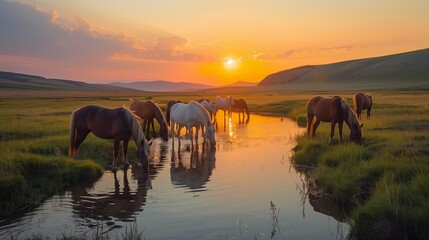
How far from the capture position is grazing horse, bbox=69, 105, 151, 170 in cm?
1190

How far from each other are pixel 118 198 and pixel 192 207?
6.90ft

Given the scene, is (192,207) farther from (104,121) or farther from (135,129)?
(104,121)

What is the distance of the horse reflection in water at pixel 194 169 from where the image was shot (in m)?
10.8

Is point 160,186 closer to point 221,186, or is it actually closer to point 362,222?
point 221,186

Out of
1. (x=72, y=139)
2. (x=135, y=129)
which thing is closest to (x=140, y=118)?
(x=135, y=129)

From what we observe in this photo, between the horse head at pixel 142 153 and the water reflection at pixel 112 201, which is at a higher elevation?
the horse head at pixel 142 153

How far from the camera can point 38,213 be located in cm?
820

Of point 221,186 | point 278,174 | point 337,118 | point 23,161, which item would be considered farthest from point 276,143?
point 23,161

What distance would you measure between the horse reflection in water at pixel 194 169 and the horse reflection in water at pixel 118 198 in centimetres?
80

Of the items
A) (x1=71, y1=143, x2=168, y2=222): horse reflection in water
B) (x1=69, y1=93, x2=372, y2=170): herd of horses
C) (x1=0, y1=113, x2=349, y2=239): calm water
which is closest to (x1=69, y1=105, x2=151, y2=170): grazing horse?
(x1=69, y1=93, x2=372, y2=170): herd of horses

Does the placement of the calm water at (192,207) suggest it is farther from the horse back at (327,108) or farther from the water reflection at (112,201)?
the horse back at (327,108)

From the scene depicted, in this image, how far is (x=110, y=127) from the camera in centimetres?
1220

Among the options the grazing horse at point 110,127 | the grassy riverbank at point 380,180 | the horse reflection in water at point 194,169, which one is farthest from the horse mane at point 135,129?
the grassy riverbank at point 380,180

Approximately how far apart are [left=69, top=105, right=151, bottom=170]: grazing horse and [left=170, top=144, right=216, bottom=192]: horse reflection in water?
4.17 feet
